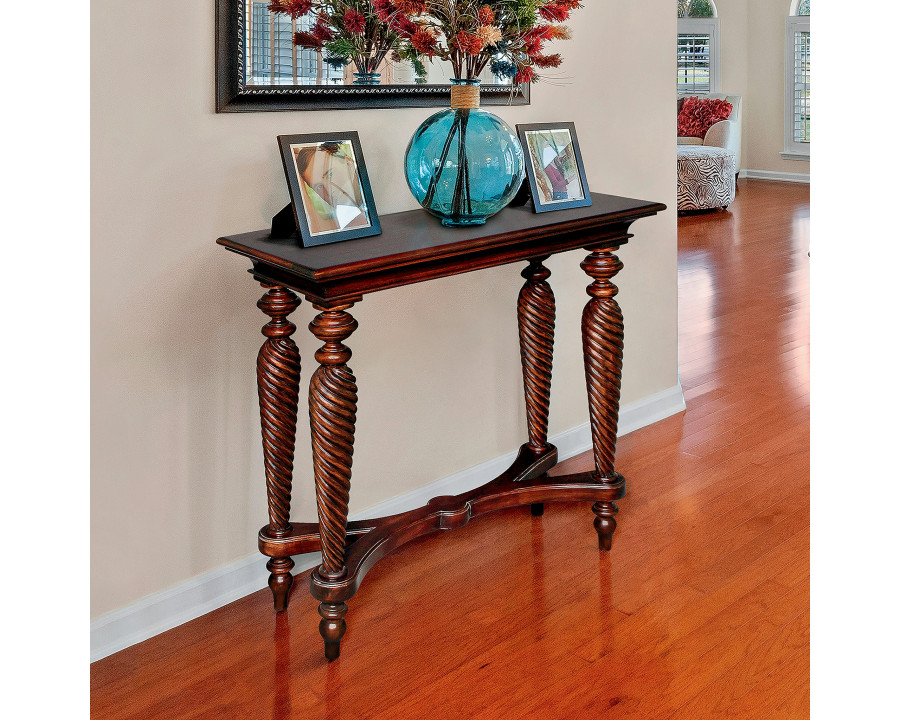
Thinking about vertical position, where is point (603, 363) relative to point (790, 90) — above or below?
below

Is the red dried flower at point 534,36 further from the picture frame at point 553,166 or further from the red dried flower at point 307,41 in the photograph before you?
the red dried flower at point 307,41

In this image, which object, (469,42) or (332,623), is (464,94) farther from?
(332,623)

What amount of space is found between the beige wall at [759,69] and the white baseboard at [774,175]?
5 cm

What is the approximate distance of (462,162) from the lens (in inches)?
76.6

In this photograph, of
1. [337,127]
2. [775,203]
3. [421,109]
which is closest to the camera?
[337,127]

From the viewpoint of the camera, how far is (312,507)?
2.31m

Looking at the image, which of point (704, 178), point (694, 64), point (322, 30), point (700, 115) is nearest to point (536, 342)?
point (322, 30)

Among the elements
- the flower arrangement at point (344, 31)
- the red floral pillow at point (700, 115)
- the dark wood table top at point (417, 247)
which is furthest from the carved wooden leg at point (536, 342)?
the red floral pillow at point (700, 115)

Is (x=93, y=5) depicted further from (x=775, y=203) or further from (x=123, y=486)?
(x=775, y=203)

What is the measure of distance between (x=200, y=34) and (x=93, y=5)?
0.23 m

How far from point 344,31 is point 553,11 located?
1.58ft
